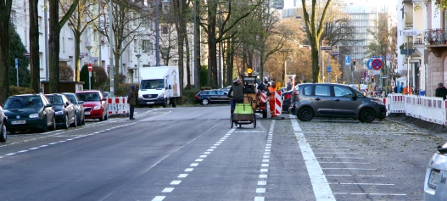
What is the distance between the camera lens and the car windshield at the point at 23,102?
95.4 feet

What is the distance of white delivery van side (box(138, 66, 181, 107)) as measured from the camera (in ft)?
184

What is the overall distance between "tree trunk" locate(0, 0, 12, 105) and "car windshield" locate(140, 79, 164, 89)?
80.8 ft

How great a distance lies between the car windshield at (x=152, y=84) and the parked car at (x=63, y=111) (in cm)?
2273

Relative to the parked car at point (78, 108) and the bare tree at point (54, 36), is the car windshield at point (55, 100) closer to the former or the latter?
the parked car at point (78, 108)

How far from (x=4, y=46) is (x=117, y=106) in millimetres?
15147

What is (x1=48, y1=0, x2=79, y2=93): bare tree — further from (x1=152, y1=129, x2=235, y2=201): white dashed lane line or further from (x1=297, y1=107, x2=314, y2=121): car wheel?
(x1=152, y1=129, x2=235, y2=201): white dashed lane line

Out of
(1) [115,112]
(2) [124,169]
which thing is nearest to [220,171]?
(2) [124,169]

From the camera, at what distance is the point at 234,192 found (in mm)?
10617

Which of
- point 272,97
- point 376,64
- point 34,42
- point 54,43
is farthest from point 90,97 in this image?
point 376,64

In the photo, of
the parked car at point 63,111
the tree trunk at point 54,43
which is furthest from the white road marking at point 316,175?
the tree trunk at point 54,43

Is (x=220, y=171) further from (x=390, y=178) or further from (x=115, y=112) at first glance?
(x=115, y=112)

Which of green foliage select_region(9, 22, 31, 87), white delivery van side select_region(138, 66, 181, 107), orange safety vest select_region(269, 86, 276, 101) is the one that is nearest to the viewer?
orange safety vest select_region(269, 86, 276, 101)

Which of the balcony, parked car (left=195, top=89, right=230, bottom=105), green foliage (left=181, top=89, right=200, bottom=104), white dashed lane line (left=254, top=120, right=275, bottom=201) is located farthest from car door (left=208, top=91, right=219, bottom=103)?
white dashed lane line (left=254, top=120, right=275, bottom=201)

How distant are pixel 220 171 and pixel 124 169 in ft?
5.70
